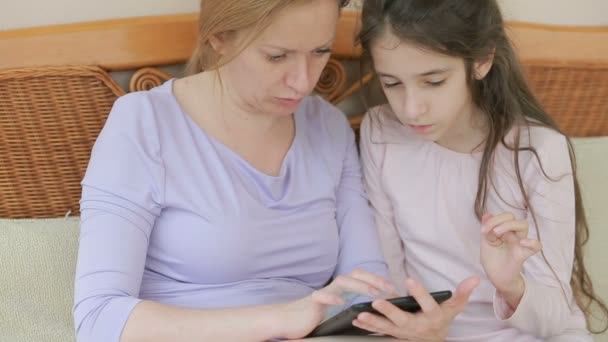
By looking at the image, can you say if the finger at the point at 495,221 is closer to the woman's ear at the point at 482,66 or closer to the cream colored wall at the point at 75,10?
the woman's ear at the point at 482,66

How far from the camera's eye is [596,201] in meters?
1.80

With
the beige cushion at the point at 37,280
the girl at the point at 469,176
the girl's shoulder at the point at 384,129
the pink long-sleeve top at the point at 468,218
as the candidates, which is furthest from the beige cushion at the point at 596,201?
the beige cushion at the point at 37,280

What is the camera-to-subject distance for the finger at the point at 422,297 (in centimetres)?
117

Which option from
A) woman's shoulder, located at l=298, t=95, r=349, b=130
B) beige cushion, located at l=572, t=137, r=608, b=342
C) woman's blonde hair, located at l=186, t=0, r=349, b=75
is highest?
woman's blonde hair, located at l=186, t=0, r=349, b=75

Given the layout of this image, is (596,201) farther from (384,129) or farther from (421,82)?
(421,82)

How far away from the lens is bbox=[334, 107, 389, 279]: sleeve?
1477 millimetres

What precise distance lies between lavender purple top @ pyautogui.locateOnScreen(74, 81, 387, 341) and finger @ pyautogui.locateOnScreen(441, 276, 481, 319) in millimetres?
217

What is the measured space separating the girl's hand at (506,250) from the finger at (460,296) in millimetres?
94

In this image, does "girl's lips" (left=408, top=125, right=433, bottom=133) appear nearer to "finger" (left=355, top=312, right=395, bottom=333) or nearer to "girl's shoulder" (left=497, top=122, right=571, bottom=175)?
"girl's shoulder" (left=497, top=122, right=571, bottom=175)

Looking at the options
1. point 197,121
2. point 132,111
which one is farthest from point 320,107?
point 132,111

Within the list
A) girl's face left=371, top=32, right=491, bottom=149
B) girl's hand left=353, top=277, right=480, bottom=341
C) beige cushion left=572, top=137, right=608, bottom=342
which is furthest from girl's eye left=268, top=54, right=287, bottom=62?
beige cushion left=572, top=137, right=608, bottom=342

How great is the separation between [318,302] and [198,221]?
26cm

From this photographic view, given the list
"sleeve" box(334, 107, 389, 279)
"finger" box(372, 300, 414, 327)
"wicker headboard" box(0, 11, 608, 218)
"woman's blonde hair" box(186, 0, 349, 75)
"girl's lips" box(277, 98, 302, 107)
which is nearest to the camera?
"finger" box(372, 300, 414, 327)

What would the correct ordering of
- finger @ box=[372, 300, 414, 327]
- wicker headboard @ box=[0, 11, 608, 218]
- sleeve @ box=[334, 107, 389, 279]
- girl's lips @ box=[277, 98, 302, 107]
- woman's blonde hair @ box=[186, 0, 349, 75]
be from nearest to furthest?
finger @ box=[372, 300, 414, 327]
woman's blonde hair @ box=[186, 0, 349, 75]
girl's lips @ box=[277, 98, 302, 107]
sleeve @ box=[334, 107, 389, 279]
wicker headboard @ box=[0, 11, 608, 218]
